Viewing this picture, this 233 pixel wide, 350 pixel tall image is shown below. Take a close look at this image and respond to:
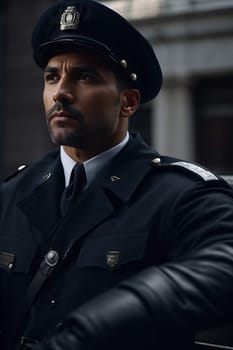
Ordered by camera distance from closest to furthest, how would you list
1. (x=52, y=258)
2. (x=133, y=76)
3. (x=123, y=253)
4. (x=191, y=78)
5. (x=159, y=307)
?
(x=159, y=307) < (x=123, y=253) < (x=52, y=258) < (x=133, y=76) < (x=191, y=78)

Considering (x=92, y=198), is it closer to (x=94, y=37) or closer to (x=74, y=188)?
(x=74, y=188)

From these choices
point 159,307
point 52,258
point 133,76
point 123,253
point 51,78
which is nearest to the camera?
point 159,307

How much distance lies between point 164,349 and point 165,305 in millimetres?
311

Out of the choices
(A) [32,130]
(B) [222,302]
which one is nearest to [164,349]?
(B) [222,302]

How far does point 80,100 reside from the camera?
1.99m

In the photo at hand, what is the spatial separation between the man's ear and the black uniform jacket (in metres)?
0.12

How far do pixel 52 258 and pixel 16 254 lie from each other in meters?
0.15

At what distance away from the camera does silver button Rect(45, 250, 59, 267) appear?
1951 millimetres

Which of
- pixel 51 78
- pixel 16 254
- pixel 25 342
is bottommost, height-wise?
pixel 25 342

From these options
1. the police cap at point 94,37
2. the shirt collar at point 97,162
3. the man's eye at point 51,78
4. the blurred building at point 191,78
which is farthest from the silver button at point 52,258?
the blurred building at point 191,78

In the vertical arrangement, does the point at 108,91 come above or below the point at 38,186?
above

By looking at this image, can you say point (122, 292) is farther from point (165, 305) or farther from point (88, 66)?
point (88, 66)

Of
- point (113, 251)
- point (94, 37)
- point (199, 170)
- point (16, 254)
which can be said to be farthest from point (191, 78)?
point (113, 251)

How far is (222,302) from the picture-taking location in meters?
1.43
